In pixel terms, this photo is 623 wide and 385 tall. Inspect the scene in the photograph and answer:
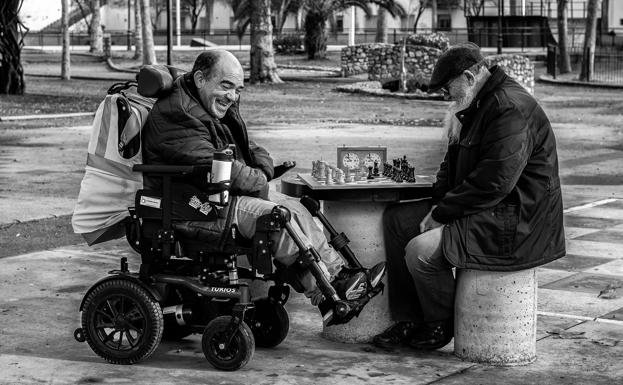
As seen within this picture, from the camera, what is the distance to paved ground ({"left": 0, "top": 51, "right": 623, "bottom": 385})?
580 cm

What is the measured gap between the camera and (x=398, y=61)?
35.3 m

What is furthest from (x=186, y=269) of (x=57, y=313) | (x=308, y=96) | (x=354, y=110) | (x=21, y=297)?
(x=308, y=96)

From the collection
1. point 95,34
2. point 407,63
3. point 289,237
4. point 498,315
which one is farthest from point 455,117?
point 95,34

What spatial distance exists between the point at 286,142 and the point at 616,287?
10.2m

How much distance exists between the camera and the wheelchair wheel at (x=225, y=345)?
5773 mm

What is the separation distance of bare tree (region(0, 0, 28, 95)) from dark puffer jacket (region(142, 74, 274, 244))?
22.4 meters

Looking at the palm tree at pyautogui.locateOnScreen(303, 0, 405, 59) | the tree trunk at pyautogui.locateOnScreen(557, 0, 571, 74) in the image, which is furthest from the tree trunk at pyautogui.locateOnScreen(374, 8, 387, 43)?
the tree trunk at pyautogui.locateOnScreen(557, 0, 571, 74)

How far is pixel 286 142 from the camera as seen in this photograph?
17.7 m

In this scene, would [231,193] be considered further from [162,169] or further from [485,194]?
[485,194]

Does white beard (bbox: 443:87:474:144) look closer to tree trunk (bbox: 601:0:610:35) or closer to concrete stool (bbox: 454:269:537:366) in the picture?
concrete stool (bbox: 454:269:537:366)

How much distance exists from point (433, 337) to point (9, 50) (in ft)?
75.7

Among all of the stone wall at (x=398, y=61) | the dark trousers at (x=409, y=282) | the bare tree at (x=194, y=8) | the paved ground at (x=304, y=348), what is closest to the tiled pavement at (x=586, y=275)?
the paved ground at (x=304, y=348)

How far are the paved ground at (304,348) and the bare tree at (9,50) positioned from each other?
64.2ft

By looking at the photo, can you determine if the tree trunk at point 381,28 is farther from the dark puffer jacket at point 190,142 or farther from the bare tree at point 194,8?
the dark puffer jacket at point 190,142
